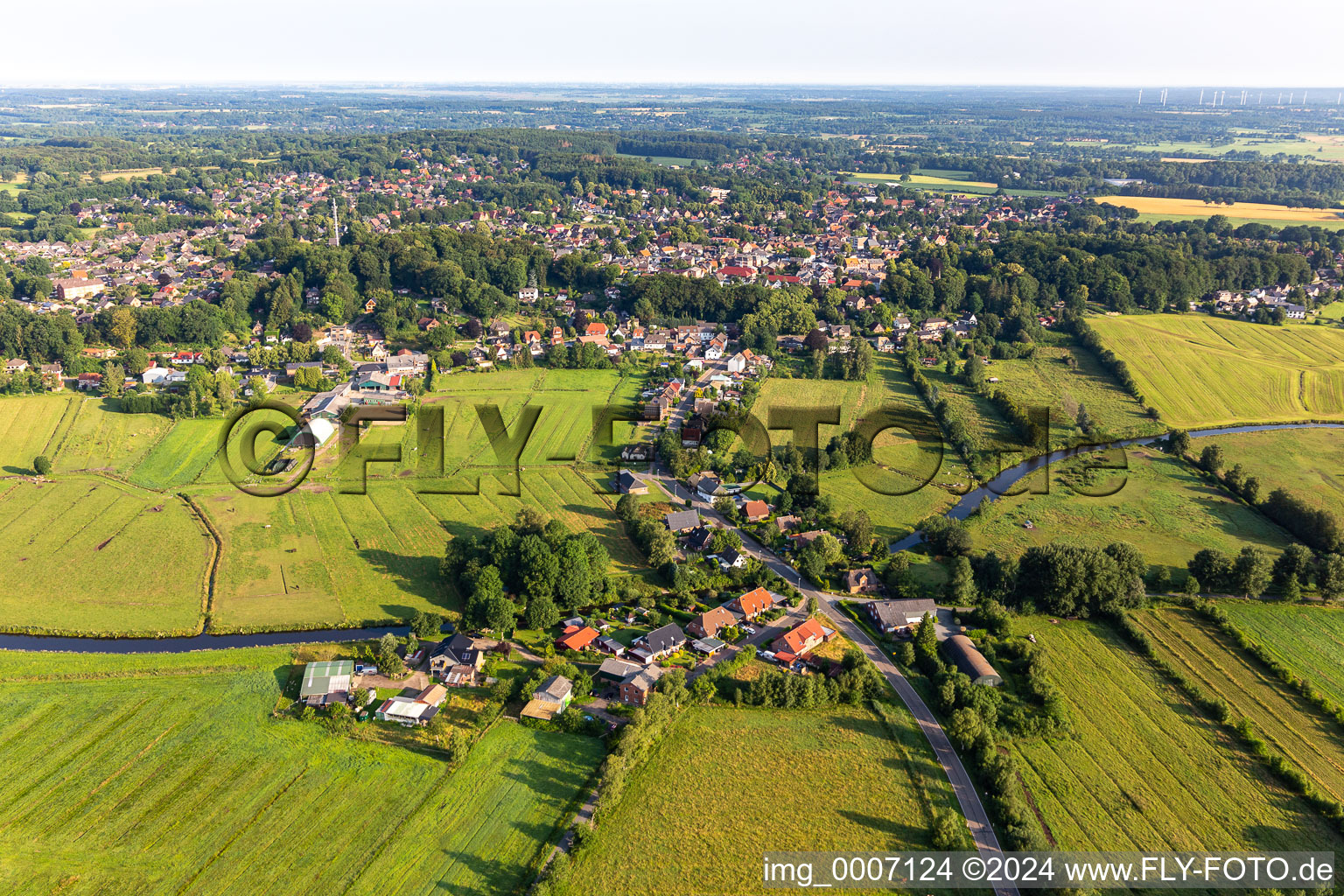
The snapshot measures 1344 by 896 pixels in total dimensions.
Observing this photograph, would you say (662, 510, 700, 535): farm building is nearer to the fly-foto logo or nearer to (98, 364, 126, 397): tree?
the fly-foto logo

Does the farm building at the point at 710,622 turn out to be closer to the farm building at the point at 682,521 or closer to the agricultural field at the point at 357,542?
the agricultural field at the point at 357,542

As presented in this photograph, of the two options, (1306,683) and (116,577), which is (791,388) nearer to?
(1306,683)

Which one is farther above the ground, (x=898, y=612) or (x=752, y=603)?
(x=898, y=612)

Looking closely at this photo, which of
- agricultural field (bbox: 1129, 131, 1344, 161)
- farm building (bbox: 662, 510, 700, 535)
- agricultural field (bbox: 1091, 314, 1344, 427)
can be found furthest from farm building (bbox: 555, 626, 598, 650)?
agricultural field (bbox: 1129, 131, 1344, 161)

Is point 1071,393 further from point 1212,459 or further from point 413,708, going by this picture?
point 413,708

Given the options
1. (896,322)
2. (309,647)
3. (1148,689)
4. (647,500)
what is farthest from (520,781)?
(896,322)

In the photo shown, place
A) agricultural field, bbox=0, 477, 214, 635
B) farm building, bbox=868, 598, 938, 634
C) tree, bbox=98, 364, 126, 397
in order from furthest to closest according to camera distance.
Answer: tree, bbox=98, 364, 126, 397 < agricultural field, bbox=0, 477, 214, 635 < farm building, bbox=868, 598, 938, 634

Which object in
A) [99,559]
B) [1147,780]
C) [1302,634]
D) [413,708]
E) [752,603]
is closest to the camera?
Answer: [1147,780]

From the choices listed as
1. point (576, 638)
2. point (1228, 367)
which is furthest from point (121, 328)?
point (1228, 367)
